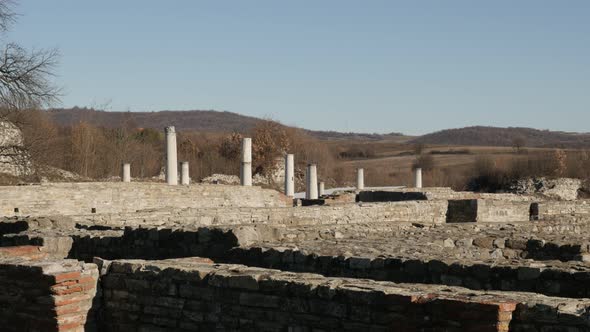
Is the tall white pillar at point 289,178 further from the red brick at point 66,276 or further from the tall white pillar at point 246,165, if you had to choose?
the red brick at point 66,276

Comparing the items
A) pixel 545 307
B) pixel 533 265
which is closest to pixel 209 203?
pixel 533 265

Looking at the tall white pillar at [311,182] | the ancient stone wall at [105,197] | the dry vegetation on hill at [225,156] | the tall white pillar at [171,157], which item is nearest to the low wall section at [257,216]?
the ancient stone wall at [105,197]

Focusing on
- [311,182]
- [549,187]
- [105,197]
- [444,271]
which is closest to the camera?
[444,271]

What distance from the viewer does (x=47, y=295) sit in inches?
262

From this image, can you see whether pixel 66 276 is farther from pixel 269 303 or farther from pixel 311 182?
pixel 311 182

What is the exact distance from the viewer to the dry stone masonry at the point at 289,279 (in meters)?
5.35

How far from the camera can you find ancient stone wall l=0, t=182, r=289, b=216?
19.6 metres

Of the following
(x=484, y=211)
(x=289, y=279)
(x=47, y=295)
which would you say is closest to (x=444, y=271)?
(x=289, y=279)

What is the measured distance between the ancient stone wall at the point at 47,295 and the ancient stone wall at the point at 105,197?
12.9 m

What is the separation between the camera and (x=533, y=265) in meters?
7.44

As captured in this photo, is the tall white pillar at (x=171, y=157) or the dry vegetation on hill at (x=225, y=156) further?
the dry vegetation on hill at (x=225, y=156)

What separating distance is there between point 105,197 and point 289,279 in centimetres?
1602

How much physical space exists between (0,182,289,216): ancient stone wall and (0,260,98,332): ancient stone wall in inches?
508

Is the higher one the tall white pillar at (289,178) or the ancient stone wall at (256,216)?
the tall white pillar at (289,178)
